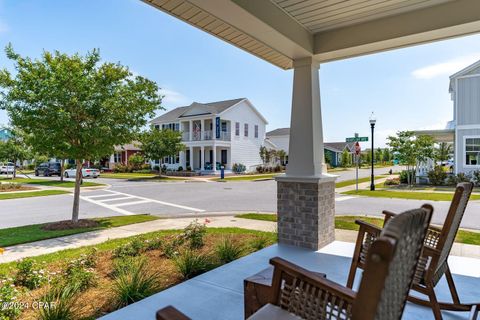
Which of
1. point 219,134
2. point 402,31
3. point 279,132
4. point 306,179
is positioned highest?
point 279,132

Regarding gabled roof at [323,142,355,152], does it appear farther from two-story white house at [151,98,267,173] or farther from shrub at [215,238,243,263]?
shrub at [215,238,243,263]

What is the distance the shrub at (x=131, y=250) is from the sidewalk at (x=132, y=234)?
5.15 feet

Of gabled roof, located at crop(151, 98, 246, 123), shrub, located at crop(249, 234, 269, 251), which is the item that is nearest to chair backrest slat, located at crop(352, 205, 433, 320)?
shrub, located at crop(249, 234, 269, 251)

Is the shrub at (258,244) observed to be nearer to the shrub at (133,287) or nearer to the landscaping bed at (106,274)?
the landscaping bed at (106,274)

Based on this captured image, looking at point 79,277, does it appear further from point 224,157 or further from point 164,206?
point 224,157

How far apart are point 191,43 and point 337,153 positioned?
4170 cm

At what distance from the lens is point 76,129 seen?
745cm

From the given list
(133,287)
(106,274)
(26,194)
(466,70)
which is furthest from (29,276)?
(466,70)

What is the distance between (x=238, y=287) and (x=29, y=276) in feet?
8.20

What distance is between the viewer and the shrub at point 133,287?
9.58 feet

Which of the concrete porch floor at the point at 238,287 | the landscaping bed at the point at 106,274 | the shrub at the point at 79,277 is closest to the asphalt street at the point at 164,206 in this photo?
the landscaping bed at the point at 106,274

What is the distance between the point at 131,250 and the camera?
15.0ft

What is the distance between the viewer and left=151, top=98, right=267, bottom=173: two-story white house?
91.3 feet

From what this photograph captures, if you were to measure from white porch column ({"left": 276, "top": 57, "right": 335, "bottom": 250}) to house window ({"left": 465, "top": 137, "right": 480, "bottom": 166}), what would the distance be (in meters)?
15.8
